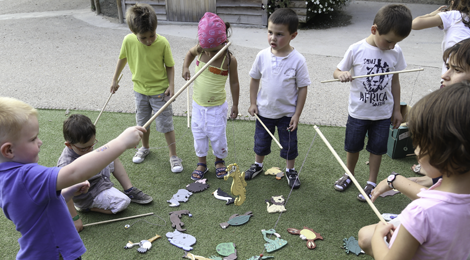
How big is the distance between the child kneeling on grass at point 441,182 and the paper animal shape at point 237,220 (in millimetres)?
1495

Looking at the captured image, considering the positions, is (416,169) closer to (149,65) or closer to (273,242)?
(273,242)

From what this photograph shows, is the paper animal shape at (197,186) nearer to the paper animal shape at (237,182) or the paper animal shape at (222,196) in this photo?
the paper animal shape at (222,196)

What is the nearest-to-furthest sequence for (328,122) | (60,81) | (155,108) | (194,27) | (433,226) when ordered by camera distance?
(433,226) < (155,108) < (328,122) < (60,81) < (194,27)

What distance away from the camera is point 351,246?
8.06 ft

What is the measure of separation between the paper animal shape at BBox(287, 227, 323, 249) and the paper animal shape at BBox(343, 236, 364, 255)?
0.17 meters

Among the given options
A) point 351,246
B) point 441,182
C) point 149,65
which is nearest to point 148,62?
point 149,65

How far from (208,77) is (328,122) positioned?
196 centimetres

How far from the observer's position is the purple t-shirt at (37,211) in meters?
1.45

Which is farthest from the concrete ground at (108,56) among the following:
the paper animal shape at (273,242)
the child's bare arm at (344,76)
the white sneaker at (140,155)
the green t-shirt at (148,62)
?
the paper animal shape at (273,242)

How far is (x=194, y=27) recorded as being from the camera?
876cm

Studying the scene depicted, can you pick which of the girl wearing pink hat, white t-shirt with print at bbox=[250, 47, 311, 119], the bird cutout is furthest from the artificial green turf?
white t-shirt with print at bbox=[250, 47, 311, 119]

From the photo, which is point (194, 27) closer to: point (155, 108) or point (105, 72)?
point (105, 72)

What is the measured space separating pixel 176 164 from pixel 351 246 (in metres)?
1.75

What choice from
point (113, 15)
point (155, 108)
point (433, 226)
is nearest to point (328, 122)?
point (155, 108)
